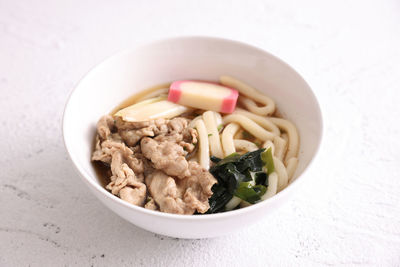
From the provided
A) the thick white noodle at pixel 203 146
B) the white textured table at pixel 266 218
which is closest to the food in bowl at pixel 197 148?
the thick white noodle at pixel 203 146

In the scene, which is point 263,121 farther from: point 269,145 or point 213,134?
point 213,134

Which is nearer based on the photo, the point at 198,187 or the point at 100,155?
the point at 198,187

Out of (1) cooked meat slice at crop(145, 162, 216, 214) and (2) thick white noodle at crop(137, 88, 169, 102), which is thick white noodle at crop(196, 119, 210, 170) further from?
(2) thick white noodle at crop(137, 88, 169, 102)

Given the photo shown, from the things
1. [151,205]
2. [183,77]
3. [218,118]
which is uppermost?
[183,77]


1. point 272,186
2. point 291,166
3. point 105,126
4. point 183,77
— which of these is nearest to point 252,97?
point 183,77

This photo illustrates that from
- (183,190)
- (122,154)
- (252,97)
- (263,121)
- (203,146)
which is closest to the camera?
(183,190)

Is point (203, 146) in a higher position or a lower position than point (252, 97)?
lower

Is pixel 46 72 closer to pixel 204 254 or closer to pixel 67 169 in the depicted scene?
pixel 67 169
